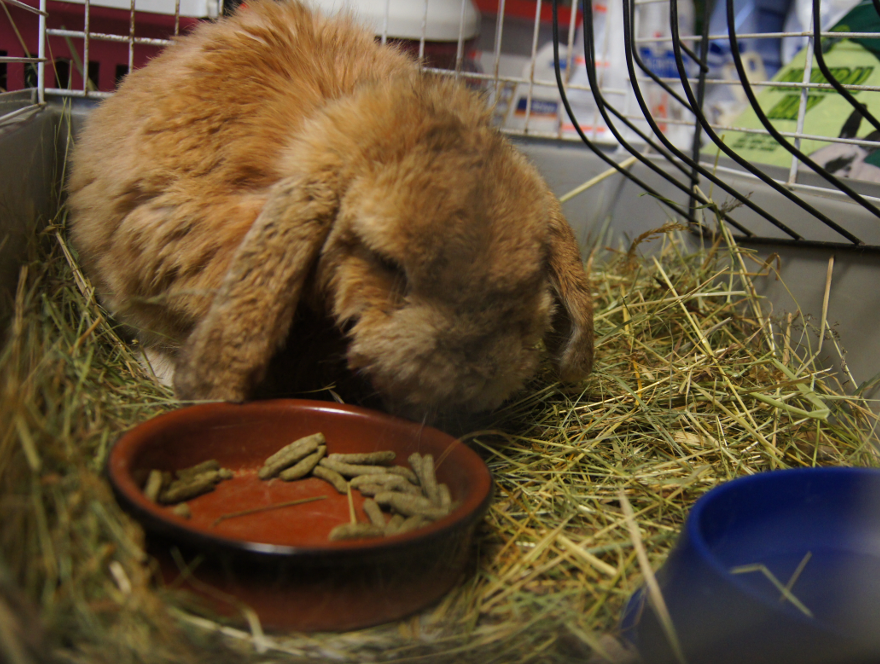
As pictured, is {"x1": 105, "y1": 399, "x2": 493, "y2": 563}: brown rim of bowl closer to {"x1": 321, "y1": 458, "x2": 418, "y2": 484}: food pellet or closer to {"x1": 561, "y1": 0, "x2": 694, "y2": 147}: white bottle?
{"x1": 321, "y1": 458, "x2": 418, "y2": 484}: food pellet

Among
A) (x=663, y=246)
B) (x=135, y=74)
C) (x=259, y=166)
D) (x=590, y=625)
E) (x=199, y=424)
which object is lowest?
(x=590, y=625)

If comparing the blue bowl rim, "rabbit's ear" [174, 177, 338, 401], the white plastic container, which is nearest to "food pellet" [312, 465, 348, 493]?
"rabbit's ear" [174, 177, 338, 401]

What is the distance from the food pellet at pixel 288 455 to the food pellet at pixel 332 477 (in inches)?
1.9

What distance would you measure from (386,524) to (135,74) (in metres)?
1.68

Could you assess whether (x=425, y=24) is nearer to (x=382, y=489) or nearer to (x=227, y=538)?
(x=382, y=489)

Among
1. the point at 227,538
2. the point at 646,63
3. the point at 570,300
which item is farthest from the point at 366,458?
the point at 646,63

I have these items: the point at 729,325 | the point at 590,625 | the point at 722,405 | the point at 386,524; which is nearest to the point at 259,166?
the point at 386,524

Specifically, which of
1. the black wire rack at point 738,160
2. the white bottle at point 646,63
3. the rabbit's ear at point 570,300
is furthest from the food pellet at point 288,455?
the white bottle at point 646,63

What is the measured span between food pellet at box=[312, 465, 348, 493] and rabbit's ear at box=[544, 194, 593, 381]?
713 millimetres

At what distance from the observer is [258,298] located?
1506 millimetres

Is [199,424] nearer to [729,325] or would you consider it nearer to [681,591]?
[681,591]

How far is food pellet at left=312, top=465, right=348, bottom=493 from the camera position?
159cm

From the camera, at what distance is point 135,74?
86.4 inches

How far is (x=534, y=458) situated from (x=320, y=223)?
86 cm
